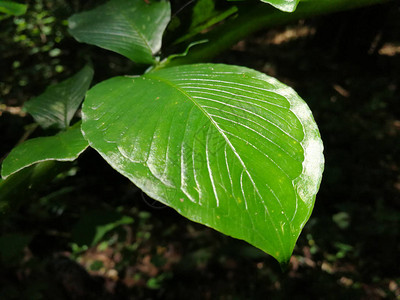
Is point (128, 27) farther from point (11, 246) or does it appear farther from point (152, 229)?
point (152, 229)

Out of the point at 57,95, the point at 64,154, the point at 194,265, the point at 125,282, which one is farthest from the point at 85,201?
the point at 64,154

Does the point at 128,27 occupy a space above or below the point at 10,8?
below

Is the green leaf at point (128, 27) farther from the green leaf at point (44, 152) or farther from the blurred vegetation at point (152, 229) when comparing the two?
the blurred vegetation at point (152, 229)

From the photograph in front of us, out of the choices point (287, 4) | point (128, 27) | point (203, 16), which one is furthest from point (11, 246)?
point (287, 4)

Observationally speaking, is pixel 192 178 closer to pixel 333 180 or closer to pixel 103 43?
pixel 103 43

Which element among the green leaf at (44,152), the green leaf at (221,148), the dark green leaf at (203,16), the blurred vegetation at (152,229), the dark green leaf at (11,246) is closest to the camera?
the green leaf at (221,148)

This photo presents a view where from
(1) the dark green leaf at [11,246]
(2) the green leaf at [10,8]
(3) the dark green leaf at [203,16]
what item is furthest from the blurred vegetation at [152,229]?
(3) the dark green leaf at [203,16]

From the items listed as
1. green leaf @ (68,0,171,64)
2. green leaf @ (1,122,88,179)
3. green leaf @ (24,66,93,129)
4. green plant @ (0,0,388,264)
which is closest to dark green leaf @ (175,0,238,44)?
green leaf @ (68,0,171,64)
